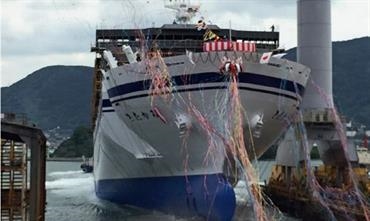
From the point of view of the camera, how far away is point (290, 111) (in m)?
31.8

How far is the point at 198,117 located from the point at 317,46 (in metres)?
14.5

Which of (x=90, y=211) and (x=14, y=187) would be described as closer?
(x=14, y=187)

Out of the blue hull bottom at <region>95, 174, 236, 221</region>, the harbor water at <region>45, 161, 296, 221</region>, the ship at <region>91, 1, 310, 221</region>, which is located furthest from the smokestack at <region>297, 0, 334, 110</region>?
the blue hull bottom at <region>95, 174, 236, 221</region>

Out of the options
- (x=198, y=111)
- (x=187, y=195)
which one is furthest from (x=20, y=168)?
(x=187, y=195)

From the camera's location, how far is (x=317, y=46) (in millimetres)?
40500

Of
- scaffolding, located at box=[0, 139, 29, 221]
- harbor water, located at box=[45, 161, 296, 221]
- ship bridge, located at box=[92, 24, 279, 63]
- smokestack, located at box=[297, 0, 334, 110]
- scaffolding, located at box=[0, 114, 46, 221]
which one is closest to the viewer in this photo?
scaffolding, located at box=[0, 114, 46, 221]

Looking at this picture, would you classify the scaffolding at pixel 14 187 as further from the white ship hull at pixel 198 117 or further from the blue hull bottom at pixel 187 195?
the blue hull bottom at pixel 187 195

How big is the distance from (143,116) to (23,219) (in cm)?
894

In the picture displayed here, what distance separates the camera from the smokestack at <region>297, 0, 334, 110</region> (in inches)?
1586

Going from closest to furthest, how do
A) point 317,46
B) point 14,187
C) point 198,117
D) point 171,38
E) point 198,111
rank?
point 14,187 → point 198,117 → point 198,111 → point 317,46 → point 171,38

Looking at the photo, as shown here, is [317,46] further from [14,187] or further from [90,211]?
[14,187]

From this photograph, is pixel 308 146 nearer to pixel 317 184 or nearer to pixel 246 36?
pixel 317 184

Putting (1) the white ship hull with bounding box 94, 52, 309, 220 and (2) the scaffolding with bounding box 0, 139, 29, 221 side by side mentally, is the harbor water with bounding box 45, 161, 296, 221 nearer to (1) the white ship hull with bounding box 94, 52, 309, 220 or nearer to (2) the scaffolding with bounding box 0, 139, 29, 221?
(1) the white ship hull with bounding box 94, 52, 309, 220

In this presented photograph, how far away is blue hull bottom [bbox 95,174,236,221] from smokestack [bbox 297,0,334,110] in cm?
1120
